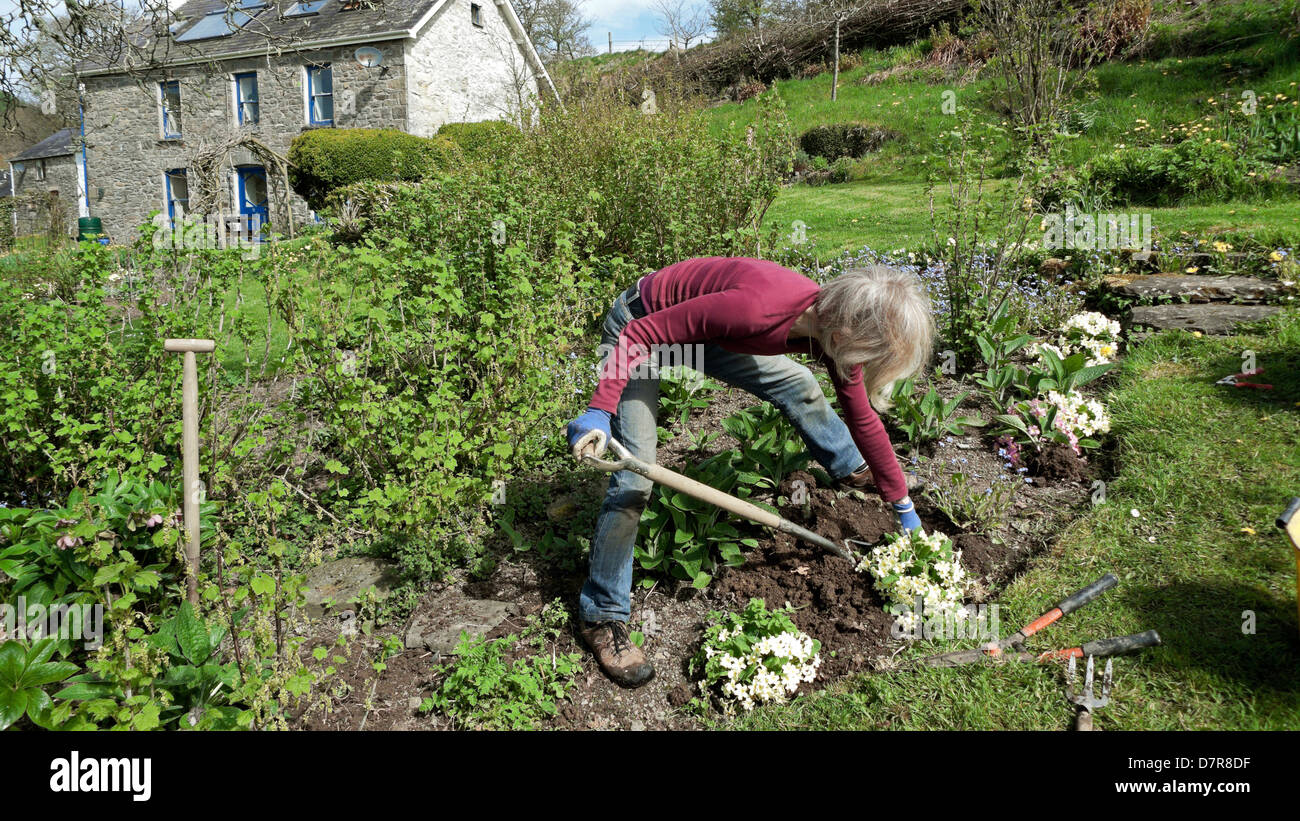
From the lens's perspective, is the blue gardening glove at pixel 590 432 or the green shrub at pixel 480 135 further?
the green shrub at pixel 480 135

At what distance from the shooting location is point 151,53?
5.30 metres

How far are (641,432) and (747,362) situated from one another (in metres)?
0.53

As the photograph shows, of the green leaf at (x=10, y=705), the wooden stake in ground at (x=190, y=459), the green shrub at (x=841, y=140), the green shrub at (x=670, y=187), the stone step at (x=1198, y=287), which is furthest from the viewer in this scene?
the green shrub at (x=841, y=140)

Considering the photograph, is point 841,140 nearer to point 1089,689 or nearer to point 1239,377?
point 1239,377

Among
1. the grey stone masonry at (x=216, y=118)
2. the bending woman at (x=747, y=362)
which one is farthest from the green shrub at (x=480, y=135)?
the bending woman at (x=747, y=362)

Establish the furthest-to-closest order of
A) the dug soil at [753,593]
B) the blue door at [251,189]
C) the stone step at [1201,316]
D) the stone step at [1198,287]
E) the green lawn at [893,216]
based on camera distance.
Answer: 1. the blue door at [251,189]
2. the green lawn at [893,216]
3. the stone step at [1198,287]
4. the stone step at [1201,316]
5. the dug soil at [753,593]

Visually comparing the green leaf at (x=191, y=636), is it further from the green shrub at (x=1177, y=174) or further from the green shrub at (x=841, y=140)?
the green shrub at (x=841, y=140)

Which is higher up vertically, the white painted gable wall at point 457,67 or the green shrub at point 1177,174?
the white painted gable wall at point 457,67

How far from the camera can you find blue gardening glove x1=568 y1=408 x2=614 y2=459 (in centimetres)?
258

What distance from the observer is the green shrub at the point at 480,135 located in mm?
6738

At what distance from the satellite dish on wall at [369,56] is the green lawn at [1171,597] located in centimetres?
1842
